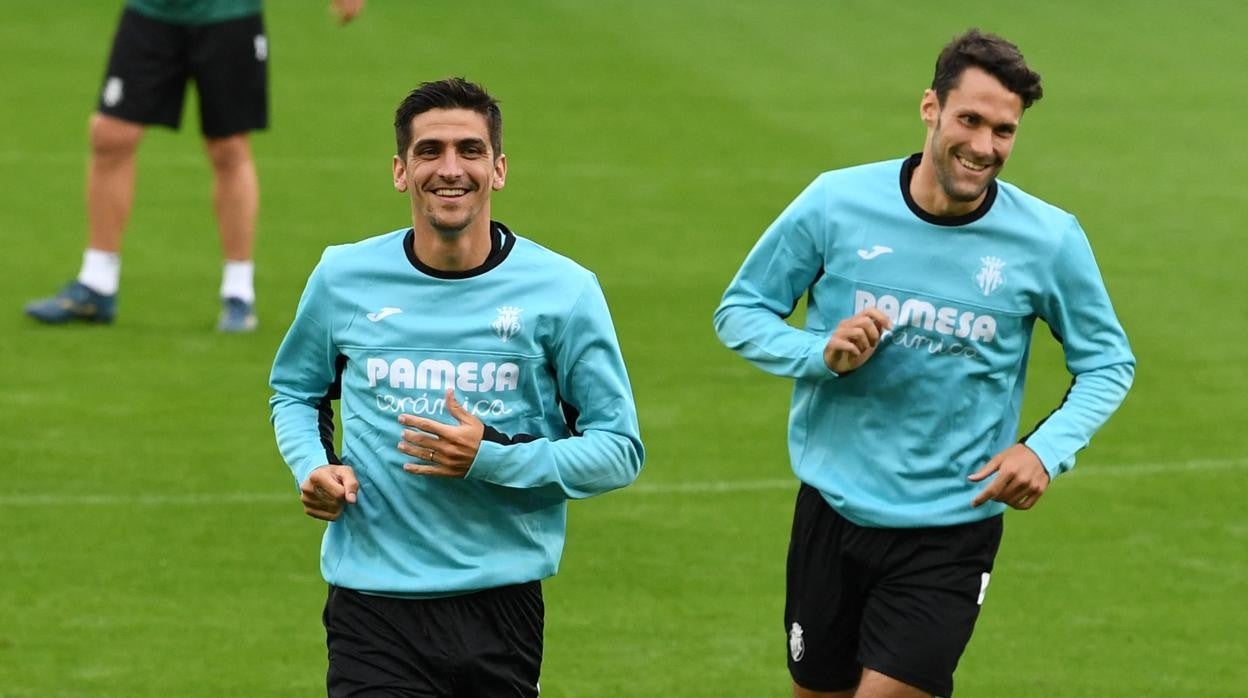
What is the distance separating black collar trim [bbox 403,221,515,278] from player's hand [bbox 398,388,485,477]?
35 cm

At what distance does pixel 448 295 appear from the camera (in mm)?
5438

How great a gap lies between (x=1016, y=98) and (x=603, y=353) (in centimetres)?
123

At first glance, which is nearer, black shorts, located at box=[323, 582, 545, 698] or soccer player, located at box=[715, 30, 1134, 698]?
black shorts, located at box=[323, 582, 545, 698]

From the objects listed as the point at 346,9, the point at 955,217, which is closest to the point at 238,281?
the point at 346,9

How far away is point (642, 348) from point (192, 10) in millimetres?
2724

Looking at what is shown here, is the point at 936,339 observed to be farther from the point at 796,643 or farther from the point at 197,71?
the point at 197,71

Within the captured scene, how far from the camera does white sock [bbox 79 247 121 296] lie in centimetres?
1161

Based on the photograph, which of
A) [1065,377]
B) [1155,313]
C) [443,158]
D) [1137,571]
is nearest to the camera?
[443,158]

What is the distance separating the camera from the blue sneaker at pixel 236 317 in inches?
461

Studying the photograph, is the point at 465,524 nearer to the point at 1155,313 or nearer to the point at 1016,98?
the point at 1016,98

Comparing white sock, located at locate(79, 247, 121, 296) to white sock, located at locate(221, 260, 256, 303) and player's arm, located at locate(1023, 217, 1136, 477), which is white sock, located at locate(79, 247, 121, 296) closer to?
white sock, located at locate(221, 260, 256, 303)

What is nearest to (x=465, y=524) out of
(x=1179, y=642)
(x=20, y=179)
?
(x=1179, y=642)

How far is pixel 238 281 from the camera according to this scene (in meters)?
11.6

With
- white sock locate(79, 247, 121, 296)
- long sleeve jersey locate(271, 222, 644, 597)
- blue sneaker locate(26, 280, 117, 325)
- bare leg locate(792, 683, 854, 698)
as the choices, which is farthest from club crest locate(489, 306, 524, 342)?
blue sneaker locate(26, 280, 117, 325)
